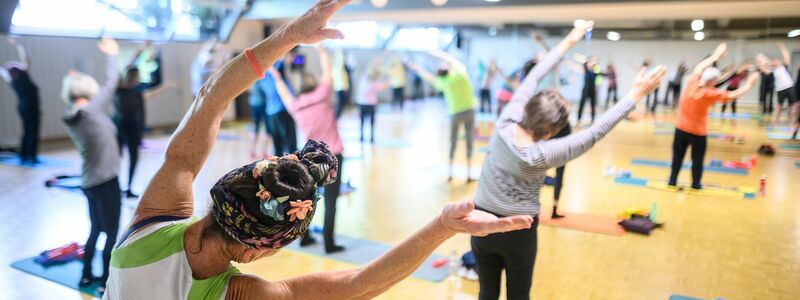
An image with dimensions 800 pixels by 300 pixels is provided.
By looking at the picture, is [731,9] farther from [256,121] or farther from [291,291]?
[291,291]

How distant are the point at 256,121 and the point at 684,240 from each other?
6250mm

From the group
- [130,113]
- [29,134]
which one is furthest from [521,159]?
[29,134]

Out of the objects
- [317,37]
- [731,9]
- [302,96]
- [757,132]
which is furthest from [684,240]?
[757,132]

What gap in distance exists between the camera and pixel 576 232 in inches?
205

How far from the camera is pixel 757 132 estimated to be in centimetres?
1159

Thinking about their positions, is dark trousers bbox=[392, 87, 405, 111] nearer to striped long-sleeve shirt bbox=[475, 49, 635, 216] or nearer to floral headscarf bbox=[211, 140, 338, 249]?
striped long-sleeve shirt bbox=[475, 49, 635, 216]

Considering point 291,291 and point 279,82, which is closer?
point 291,291

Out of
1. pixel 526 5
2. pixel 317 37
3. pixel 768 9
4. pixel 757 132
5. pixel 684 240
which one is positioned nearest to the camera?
pixel 317 37

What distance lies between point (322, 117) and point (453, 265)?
4.98ft

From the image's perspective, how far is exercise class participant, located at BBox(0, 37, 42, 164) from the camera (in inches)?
307

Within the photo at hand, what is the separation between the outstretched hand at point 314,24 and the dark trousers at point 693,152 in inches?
236

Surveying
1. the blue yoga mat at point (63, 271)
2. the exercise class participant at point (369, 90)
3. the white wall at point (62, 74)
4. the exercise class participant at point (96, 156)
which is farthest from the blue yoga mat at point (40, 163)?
the exercise class participant at point (96, 156)

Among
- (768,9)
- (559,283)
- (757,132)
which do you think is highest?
(768,9)

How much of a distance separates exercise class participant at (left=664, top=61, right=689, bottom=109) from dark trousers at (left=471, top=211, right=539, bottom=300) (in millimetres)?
8826
